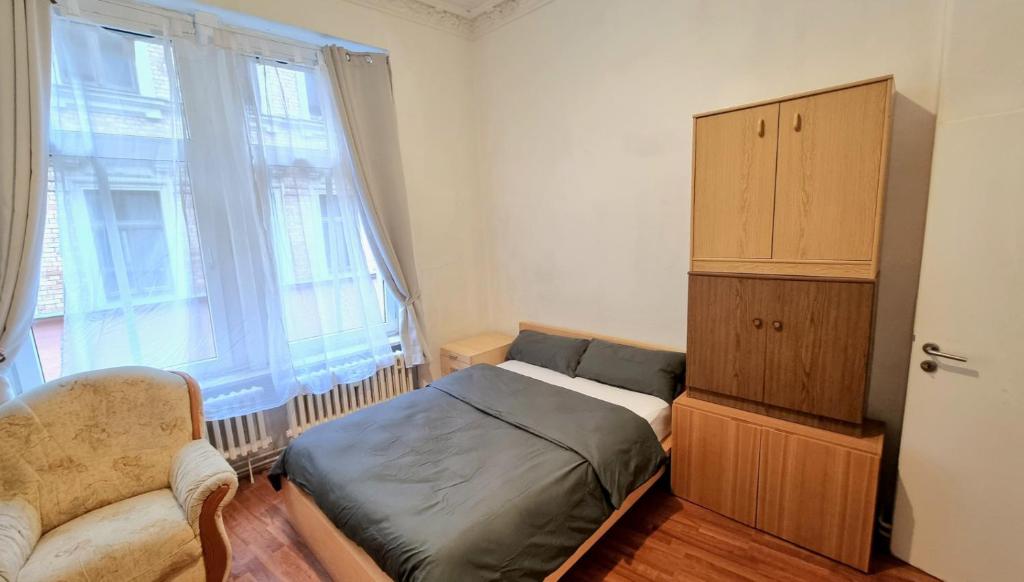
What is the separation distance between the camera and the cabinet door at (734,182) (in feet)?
5.98

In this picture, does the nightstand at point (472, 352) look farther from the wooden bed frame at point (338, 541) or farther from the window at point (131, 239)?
the window at point (131, 239)

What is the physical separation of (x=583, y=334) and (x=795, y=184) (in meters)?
1.69

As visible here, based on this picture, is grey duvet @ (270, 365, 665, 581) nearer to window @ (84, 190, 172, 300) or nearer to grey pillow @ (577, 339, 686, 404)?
grey pillow @ (577, 339, 686, 404)

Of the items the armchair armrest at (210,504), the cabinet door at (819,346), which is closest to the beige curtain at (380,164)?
the armchair armrest at (210,504)

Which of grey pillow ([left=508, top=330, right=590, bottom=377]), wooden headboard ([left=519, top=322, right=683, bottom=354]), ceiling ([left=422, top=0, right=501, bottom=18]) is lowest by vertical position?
grey pillow ([left=508, top=330, right=590, bottom=377])

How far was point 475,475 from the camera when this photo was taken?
1704 mm

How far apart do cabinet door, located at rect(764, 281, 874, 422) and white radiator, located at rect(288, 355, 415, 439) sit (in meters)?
2.49

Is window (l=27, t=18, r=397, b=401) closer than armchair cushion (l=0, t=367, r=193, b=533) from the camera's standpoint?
No

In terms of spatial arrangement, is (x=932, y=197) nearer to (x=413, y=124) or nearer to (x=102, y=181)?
(x=413, y=124)

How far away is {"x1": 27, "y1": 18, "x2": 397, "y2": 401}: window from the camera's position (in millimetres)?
2018

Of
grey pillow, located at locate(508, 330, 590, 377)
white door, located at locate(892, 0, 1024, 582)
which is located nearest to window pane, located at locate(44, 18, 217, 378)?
grey pillow, located at locate(508, 330, 590, 377)

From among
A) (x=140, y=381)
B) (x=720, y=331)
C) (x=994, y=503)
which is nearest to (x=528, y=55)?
(x=720, y=331)

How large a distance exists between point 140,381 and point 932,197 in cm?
348

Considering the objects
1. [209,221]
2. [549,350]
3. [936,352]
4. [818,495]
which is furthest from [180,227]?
[936,352]
